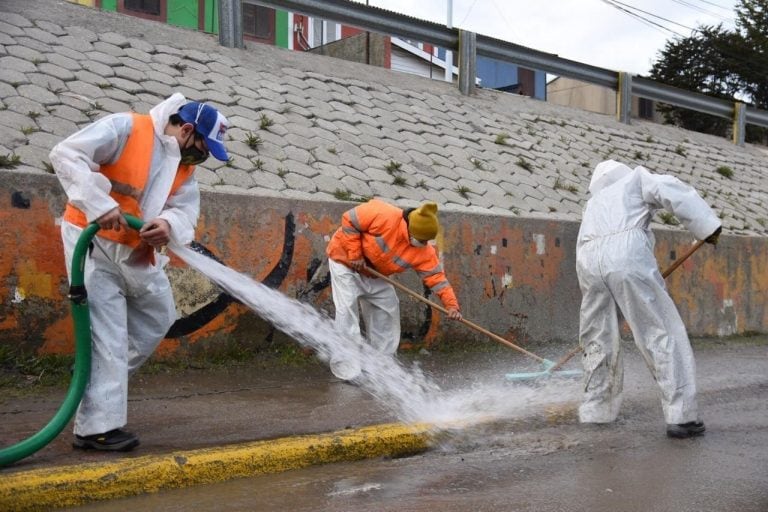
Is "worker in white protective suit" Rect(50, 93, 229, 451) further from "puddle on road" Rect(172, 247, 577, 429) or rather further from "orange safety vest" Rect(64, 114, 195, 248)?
"puddle on road" Rect(172, 247, 577, 429)

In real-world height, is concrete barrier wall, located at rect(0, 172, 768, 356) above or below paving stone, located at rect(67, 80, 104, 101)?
below

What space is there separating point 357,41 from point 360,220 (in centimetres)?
991

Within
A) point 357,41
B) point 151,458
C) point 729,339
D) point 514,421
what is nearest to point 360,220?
point 514,421

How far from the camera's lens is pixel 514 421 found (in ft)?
→ 17.8

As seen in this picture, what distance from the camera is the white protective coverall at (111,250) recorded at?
152 inches

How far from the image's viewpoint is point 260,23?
2317 centimetres

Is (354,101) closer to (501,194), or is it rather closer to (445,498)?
(501,194)

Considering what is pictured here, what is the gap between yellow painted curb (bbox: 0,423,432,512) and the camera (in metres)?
3.50

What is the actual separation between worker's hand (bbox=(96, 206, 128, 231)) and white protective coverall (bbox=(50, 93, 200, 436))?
0.02 m

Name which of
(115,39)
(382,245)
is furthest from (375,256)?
(115,39)

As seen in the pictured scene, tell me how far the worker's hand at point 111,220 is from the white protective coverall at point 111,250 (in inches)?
0.9

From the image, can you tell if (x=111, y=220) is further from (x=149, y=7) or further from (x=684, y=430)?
(x=149, y=7)

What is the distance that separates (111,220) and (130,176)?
13.6 inches

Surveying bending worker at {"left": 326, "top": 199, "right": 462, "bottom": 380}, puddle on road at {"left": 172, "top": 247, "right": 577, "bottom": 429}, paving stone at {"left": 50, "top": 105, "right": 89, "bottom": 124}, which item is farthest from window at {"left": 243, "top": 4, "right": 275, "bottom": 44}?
bending worker at {"left": 326, "top": 199, "right": 462, "bottom": 380}
